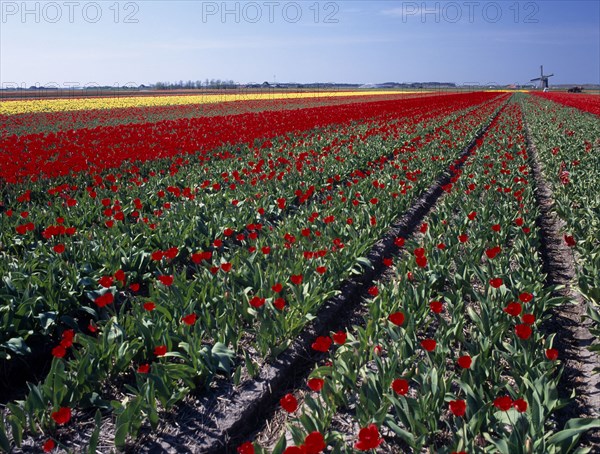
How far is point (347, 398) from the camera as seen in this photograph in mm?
3150

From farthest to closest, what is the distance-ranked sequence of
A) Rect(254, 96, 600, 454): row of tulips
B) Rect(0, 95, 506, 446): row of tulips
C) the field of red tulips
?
Rect(0, 95, 506, 446): row of tulips → the field of red tulips → Rect(254, 96, 600, 454): row of tulips

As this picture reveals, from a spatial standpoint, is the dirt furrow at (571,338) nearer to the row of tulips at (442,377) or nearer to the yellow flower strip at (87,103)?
the row of tulips at (442,377)

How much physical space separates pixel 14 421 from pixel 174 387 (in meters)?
0.87

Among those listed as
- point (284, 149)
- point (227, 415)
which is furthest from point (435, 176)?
point (227, 415)

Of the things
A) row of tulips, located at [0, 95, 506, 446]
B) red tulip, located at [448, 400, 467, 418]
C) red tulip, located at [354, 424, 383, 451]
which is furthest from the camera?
row of tulips, located at [0, 95, 506, 446]

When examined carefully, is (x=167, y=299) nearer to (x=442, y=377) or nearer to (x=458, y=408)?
(x=442, y=377)

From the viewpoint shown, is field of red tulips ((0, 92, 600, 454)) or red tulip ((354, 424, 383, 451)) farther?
field of red tulips ((0, 92, 600, 454))

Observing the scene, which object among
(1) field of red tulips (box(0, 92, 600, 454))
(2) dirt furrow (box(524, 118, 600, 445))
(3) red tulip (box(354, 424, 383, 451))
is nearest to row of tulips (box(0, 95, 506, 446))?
(1) field of red tulips (box(0, 92, 600, 454))

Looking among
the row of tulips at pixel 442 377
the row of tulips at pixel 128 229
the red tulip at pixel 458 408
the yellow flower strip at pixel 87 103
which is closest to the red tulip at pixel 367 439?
the row of tulips at pixel 442 377

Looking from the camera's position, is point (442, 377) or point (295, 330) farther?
point (295, 330)

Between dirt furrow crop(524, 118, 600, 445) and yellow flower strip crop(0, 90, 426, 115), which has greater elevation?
yellow flower strip crop(0, 90, 426, 115)

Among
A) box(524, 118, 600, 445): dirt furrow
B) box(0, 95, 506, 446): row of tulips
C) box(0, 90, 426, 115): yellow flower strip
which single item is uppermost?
box(0, 90, 426, 115): yellow flower strip

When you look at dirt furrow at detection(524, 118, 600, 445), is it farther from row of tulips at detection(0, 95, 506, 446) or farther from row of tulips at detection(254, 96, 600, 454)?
row of tulips at detection(0, 95, 506, 446)

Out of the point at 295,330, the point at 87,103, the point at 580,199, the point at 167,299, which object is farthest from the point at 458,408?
the point at 87,103
